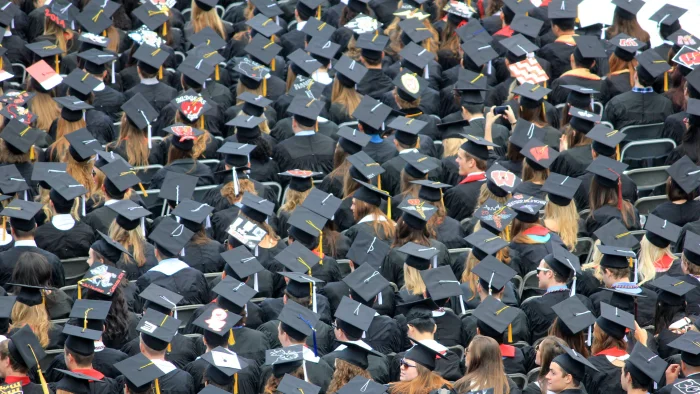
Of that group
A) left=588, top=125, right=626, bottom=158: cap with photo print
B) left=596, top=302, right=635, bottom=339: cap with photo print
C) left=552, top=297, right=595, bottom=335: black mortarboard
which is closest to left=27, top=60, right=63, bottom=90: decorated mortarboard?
left=588, top=125, right=626, bottom=158: cap with photo print

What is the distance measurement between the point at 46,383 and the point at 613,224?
417cm

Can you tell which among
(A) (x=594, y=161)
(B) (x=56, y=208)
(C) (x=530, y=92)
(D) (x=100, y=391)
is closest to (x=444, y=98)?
(C) (x=530, y=92)

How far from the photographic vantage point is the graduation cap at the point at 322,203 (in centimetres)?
977

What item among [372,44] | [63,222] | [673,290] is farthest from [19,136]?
[673,290]

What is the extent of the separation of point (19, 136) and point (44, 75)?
1.07 metres

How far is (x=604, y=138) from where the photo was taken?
1052cm

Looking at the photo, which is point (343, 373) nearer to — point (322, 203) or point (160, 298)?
point (160, 298)

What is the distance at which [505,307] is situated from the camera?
27.7 feet

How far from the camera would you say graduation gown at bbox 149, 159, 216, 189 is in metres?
10.8

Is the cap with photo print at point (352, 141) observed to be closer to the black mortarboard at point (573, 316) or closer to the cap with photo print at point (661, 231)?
the cap with photo print at point (661, 231)

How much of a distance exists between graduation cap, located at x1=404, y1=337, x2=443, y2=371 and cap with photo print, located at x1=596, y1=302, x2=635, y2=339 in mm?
1150

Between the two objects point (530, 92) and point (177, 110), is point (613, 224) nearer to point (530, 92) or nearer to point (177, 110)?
point (530, 92)

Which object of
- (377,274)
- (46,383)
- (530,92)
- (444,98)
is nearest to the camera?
(46,383)

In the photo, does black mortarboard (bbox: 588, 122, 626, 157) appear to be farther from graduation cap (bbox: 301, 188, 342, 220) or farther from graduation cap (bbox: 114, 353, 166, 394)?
graduation cap (bbox: 114, 353, 166, 394)
